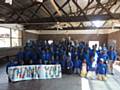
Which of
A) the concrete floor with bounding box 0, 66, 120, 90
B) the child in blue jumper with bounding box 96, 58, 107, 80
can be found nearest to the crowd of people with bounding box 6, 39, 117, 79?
the child in blue jumper with bounding box 96, 58, 107, 80

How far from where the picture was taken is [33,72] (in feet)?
31.1

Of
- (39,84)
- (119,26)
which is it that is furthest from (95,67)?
(119,26)

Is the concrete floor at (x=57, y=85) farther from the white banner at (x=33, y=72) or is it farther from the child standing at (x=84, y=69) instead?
the child standing at (x=84, y=69)

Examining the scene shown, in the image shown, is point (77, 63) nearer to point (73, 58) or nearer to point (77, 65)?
point (77, 65)

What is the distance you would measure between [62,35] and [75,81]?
16.4 metres

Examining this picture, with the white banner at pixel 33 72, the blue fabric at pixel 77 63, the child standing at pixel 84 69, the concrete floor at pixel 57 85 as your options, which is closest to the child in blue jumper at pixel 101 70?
the concrete floor at pixel 57 85

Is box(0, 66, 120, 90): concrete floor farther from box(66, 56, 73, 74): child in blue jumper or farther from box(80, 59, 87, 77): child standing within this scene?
box(66, 56, 73, 74): child in blue jumper

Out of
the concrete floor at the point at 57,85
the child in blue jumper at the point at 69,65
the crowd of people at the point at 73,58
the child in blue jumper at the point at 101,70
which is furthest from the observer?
the child in blue jumper at the point at 69,65

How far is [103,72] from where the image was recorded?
10109mm

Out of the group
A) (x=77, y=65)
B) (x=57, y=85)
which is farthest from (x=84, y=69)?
(x=57, y=85)

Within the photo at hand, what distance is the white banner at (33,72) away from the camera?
899 cm

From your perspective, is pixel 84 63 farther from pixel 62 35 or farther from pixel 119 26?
pixel 62 35

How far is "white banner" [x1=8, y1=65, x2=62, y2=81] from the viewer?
8992 millimetres

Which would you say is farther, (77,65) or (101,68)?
(77,65)
